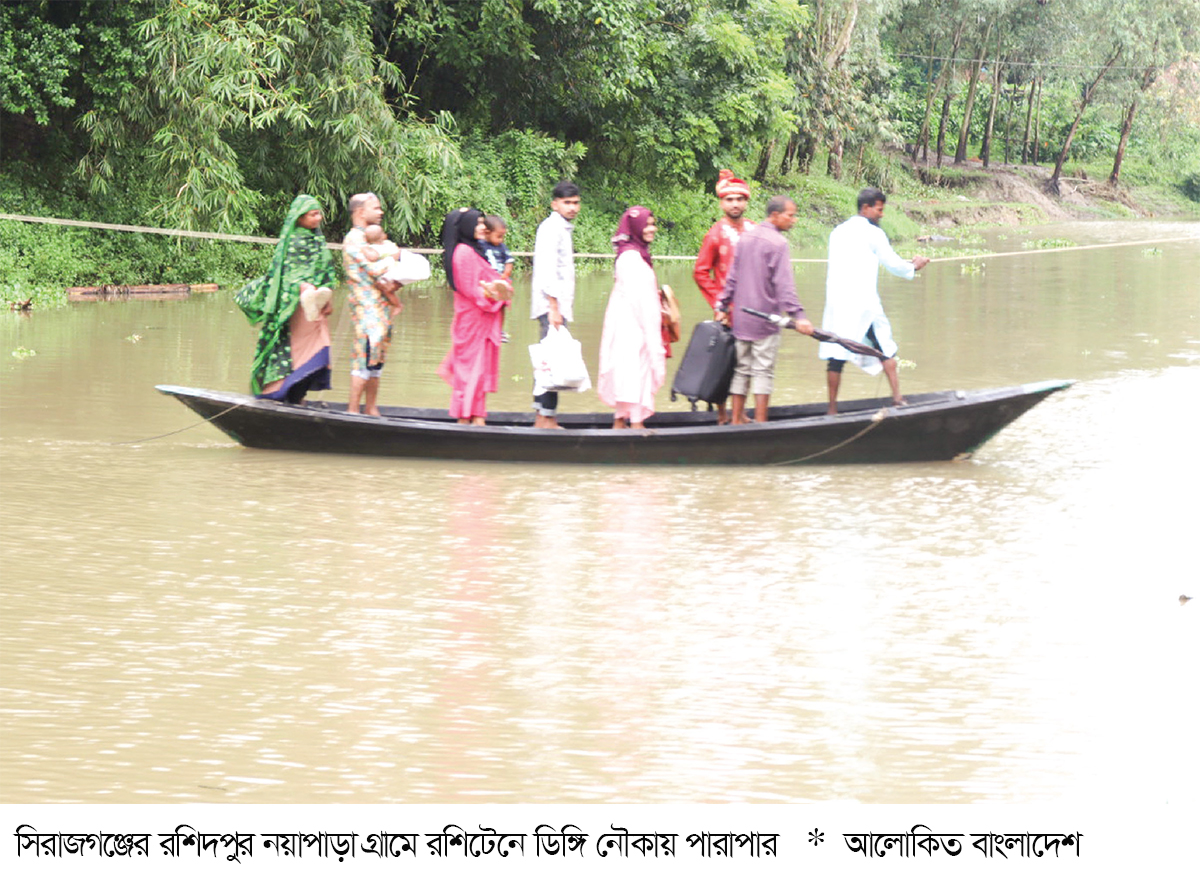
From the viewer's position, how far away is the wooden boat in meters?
9.36

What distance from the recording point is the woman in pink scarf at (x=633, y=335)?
980 cm

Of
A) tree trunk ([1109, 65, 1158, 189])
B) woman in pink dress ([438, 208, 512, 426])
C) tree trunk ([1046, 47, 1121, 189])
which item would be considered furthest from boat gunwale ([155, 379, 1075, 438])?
tree trunk ([1109, 65, 1158, 189])

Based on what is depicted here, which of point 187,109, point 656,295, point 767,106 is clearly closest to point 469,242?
point 656,295

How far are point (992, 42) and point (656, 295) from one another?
48525mm

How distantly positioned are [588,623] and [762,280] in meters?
3.86

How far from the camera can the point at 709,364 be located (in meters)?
9.84

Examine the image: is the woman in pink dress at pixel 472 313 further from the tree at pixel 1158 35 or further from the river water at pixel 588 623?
the tree at pixel 1158 35

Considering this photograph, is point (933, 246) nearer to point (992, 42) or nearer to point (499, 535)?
point (992, 42)

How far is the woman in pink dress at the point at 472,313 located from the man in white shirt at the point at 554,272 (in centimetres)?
26

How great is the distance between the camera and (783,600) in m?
6.80

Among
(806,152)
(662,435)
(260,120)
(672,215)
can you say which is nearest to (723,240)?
(662,435)

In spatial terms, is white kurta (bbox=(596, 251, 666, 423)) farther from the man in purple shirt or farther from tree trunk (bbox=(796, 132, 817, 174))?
tree trunk (bbox=(796, 132, 817, 174))

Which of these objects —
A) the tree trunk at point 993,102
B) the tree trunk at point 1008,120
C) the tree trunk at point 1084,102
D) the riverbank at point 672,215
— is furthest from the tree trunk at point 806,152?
the tree trunk at point 1008,120

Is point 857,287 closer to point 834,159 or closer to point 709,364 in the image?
point 709,364
